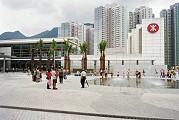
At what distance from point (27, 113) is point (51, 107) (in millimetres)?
1297

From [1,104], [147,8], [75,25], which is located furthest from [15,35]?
[1,104]

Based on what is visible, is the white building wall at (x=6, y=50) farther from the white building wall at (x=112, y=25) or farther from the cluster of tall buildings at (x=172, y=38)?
the cluster of tall buildings at (x=172, y=38)

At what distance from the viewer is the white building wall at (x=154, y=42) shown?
77.6 meters

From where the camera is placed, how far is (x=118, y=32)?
127000 millimetres

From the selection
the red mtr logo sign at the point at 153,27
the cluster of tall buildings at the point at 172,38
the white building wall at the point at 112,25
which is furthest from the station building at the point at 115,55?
the white building wall at the point at 112,25

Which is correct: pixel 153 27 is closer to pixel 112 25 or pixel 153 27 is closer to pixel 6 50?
pixel 112 25

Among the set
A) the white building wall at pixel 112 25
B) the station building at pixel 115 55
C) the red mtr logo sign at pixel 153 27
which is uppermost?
the white building wall at pixel 112 25

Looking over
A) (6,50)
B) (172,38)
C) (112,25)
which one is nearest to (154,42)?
(172,38)

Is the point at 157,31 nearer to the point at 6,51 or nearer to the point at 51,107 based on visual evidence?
the point at 6,51

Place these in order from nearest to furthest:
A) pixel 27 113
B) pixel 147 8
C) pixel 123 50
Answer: pixel 27 113 < pixel 123 50 < pixel 147 8

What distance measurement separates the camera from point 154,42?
78625 millimetres

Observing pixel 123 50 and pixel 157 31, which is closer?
pixel 157 31

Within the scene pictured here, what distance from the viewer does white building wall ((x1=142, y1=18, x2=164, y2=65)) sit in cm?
7762

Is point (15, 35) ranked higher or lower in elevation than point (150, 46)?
higher
